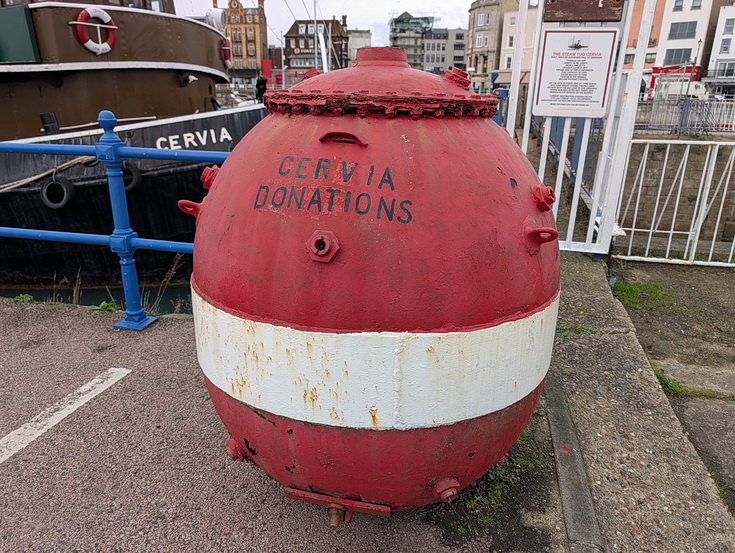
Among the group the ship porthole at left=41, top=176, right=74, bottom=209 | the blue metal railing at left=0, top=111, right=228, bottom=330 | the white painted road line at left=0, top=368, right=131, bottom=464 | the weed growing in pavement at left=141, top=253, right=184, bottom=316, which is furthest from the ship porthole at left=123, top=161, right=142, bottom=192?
the white painted road line at left=0, top=368, right=131, bottom=464

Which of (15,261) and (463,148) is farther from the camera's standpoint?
(15,261)

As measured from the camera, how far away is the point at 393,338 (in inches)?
63.0

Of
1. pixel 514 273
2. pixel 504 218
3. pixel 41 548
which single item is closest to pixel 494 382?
pixel 514 273

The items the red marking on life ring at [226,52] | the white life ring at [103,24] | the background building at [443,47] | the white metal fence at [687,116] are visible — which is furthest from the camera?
the background building at [443,47]

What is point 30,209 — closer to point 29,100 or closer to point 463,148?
point 29,100

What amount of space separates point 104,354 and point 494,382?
9.35 feet

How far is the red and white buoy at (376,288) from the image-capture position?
1.58 meters

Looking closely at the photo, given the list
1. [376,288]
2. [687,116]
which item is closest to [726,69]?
[687,116]

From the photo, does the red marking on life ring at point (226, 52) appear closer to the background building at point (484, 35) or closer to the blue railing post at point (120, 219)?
the blue railing post at point (120, 219)

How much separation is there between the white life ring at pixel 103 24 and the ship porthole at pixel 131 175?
1.74m

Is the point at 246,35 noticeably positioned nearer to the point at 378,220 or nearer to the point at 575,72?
the point at 575,72

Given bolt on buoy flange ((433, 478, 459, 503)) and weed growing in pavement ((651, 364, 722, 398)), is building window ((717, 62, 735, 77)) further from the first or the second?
bolt on buoy flange ((433, 478, 459, 503))

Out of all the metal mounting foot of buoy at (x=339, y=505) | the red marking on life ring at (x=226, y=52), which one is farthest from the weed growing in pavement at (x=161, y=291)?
the red marking on life ring at (x=226, y=52)

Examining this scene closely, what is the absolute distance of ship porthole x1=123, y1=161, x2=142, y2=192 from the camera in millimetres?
6598
